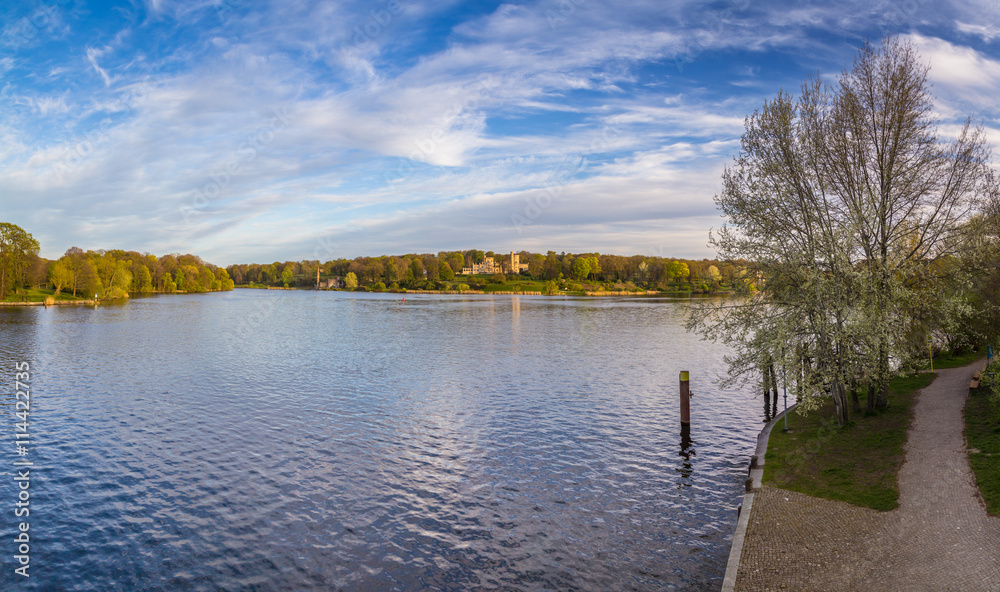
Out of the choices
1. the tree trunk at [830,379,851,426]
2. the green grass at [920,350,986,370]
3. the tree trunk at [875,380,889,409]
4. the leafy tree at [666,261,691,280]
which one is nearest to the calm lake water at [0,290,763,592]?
the tree trunk at [830,379,851,426]

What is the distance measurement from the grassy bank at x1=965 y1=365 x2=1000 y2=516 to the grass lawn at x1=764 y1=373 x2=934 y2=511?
1.58 metres

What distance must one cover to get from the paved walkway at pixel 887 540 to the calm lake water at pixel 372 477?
4.31ft

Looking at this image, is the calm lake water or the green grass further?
the green grass

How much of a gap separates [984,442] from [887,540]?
7486 mm

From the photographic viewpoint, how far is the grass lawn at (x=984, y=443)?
468 inches

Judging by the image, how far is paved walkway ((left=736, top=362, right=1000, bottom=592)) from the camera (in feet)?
29.9

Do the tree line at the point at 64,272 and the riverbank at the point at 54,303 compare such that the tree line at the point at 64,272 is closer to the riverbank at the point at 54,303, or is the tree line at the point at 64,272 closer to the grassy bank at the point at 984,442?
the riverbank at the point at 54,303

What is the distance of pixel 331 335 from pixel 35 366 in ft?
84.8

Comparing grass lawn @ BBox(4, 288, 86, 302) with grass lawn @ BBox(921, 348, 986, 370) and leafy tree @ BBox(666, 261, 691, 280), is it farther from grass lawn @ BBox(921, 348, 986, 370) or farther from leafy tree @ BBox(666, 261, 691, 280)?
leafy tree @ BBox(666, 261, 691, 280)

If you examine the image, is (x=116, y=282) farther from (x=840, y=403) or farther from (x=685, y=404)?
(x=840, y=403)

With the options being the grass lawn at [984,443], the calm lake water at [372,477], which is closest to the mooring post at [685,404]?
the calm lake water at [372,477]

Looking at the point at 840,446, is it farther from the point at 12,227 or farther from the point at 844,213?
the point at 12,227

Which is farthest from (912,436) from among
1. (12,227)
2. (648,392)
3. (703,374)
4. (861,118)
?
(12,227)

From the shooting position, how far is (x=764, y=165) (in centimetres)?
1953
